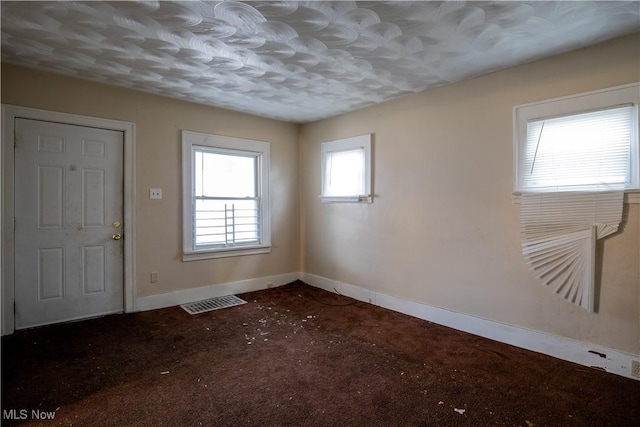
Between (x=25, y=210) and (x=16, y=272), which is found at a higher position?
(x=25, y=210)

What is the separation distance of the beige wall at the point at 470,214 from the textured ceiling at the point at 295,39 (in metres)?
0.21

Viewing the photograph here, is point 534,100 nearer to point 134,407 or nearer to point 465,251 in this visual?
point 465,251

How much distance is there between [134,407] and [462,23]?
3.12 meters

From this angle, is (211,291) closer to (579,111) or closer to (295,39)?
(295,39)

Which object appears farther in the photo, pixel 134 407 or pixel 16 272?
pixel 16 272

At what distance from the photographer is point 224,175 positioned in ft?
14.0

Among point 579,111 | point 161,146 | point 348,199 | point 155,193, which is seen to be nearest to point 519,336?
point 579,111

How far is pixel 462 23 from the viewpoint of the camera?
2180 mm

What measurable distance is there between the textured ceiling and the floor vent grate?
2.37m

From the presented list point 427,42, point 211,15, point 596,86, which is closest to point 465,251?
point 596,86

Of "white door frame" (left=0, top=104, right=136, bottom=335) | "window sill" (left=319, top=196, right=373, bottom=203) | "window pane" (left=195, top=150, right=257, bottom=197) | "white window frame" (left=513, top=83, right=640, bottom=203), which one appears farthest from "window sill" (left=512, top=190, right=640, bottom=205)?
"white door frame" (left=0, top=104, right=136, bottom=335)

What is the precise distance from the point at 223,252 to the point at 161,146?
1.44 metres

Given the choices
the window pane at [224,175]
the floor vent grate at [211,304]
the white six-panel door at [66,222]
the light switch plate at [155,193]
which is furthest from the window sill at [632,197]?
the white six-panel door at [66,222]

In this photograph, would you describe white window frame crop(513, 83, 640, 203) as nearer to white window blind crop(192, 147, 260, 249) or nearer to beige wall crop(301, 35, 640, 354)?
beige wall crop(301, 35, 640, 354)
